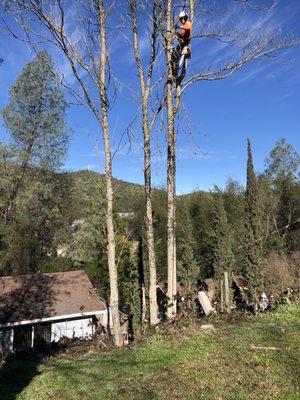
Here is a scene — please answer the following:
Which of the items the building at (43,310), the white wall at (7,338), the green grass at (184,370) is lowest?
the white wall at (7,338)

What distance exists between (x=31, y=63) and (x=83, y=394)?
2173 centimetres

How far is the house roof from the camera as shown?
1755 centimetres

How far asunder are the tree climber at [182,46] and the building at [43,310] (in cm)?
1110

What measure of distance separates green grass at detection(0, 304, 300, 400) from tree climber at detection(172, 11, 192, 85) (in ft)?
18.0

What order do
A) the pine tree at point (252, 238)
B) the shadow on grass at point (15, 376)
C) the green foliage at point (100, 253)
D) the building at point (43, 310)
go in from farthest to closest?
the pine tree at point (252, 238)
the green foliage at point (100, 253)
the building at point (43, 310)
the shadow on grass at point (15, 376)

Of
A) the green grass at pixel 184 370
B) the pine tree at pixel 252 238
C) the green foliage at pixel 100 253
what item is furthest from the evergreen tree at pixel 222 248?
the green grass at pixel 184 370

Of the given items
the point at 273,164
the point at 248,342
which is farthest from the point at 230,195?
the point at 248,342

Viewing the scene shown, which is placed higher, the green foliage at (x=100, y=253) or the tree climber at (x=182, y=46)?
the tree climber at (x=182, y=46)

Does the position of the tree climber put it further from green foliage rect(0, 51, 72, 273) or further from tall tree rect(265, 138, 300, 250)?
tall tree rect(265, 138, 300, 250)

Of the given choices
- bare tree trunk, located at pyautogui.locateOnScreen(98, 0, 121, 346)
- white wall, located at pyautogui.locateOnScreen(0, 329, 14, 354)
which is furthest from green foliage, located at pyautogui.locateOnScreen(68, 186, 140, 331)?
bare tree trunk, located at pyautogui.locateOnScreen(98, 0, 121, 346)

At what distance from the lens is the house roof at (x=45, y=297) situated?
1755 centimetres

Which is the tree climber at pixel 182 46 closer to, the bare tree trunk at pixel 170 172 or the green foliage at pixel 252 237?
the bare tree trunk at pixel 170 172

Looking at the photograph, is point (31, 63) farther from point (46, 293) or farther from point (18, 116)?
point (46, 293)

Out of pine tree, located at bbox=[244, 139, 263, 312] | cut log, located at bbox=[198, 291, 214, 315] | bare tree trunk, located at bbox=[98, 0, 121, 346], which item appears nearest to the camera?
bare tree trunk, located at bbox=[98, 0, 121, 346]
